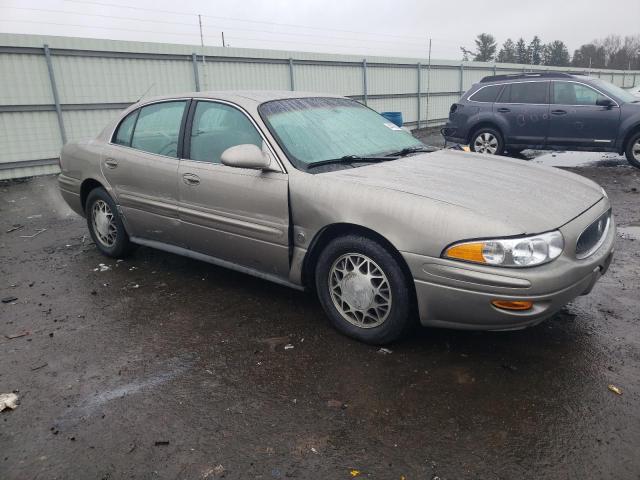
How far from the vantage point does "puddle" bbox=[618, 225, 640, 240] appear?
5348 mm

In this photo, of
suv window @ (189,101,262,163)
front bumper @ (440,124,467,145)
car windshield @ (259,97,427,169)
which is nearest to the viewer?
car windshield @ (259,97,427,169)

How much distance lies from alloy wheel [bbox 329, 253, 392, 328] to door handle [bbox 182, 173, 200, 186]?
1370 mm

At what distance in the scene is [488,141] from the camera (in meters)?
10.5

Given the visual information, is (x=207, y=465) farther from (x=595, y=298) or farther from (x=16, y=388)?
(x=595, y=298)

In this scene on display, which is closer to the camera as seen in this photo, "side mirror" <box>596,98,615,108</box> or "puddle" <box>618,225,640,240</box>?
"puddle" <box>618,225,640,240</box>

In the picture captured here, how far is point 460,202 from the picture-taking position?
286 centimetres

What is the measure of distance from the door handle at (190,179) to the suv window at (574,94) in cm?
829

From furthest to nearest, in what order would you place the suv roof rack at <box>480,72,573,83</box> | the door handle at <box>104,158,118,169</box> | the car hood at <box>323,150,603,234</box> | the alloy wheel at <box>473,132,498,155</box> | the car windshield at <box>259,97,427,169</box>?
the alloy wheel at <box>473,132,498,155</box> < the suv roof rack at <box>480,72,573,83</box> < the door handle at <box>104,158,118,169</box> < the car windshield at <box>259,97,427,169</box> < the car hood at <box>323,150,603,234</box>

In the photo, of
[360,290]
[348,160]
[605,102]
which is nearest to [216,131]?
[348,160]

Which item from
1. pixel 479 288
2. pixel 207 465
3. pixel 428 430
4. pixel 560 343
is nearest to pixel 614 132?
pixel 560 343

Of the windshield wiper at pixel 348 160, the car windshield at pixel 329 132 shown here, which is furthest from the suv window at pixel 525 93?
the windshield wiper at pixel 348 160

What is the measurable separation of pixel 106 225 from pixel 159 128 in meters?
1.25

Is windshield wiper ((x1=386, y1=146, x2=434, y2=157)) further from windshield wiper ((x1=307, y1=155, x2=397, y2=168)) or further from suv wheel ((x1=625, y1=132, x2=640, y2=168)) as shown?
suv wheel ((x1=625, y1=132, x2=640, y2=168))

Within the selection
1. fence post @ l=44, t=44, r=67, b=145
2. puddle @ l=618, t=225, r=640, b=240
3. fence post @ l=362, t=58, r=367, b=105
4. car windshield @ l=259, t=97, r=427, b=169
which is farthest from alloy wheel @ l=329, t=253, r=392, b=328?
fence post @ l=362, t=58, r=367, b=105
